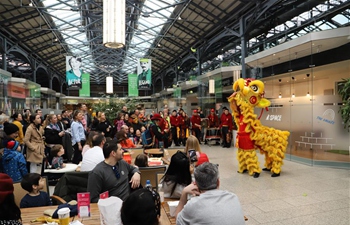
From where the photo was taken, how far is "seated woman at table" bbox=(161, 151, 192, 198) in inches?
98.9

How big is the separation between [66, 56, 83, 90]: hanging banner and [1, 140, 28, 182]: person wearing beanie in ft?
36.1

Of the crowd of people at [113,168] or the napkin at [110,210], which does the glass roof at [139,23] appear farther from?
the napkin at [110,210]

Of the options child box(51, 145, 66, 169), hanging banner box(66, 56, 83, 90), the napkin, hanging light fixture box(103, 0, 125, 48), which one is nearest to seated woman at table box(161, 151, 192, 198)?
the napkin

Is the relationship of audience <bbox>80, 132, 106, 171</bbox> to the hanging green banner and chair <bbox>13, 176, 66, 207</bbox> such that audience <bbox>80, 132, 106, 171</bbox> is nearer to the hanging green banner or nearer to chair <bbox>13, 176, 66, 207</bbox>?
chair <bbox>13, 176, 66, 207</bbox>

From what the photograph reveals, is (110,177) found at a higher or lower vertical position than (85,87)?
lower

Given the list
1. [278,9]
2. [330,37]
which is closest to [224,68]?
[278,9]

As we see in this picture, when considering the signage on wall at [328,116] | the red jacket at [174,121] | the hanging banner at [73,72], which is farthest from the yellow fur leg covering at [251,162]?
the hanging banner at [73,72]

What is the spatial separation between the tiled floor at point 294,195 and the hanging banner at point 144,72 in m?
8.71

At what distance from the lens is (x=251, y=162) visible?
20.0ft

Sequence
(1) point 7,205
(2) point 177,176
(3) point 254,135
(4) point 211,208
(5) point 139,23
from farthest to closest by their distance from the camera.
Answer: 1. (5) point 139,23
2. (3) point 254,135
3. (2) point 177,176
4. (1) point 7,205
5. (4) point 211,208

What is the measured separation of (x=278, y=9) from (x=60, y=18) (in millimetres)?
12207

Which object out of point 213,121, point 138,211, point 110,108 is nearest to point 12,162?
point 138,211

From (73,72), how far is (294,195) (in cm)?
1309

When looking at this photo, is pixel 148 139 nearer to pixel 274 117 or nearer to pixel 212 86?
pixel 274 117
